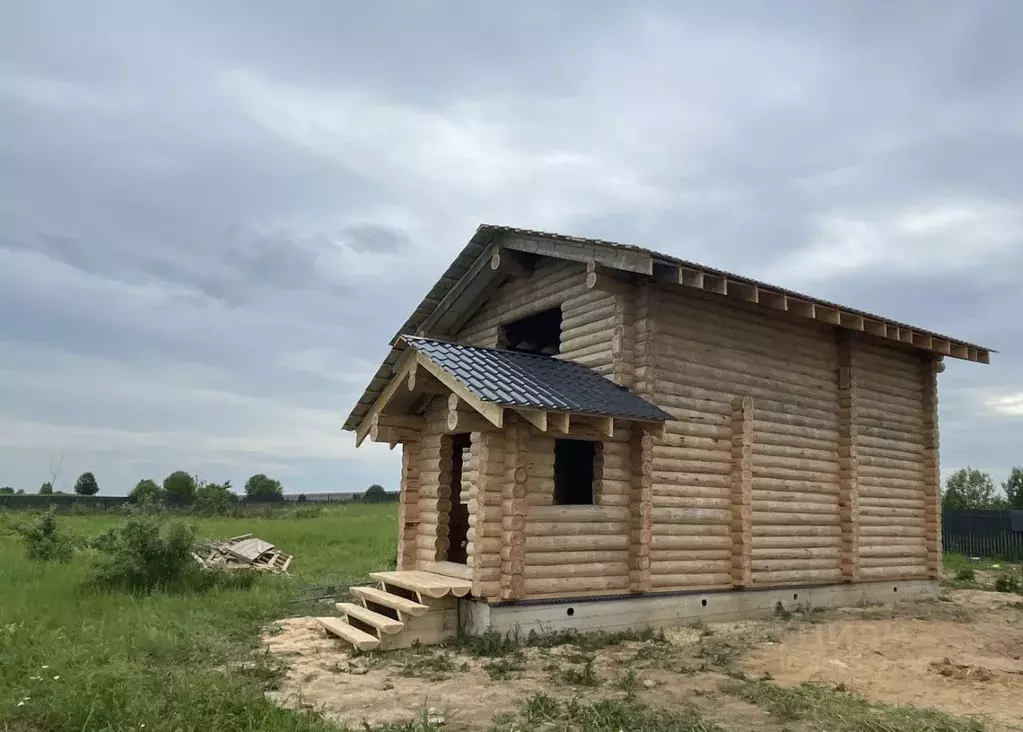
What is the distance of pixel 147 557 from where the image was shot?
12977 mm

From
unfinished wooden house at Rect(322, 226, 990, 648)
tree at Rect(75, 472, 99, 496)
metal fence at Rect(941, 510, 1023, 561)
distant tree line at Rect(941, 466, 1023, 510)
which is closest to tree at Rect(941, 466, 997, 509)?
distant tree line at Rect(941, 466, 1023, 510)

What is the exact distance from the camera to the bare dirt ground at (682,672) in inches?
274

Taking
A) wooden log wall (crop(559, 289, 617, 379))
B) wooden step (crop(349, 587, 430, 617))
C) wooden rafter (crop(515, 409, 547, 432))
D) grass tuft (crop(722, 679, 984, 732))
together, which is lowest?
grass tuft (crop(722, 679, 984, 732))

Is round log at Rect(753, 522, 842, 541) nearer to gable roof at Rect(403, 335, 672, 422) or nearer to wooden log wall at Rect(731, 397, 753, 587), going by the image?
wooden log wall at Rect(731, 397, 753, 587)

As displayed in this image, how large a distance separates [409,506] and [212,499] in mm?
24796

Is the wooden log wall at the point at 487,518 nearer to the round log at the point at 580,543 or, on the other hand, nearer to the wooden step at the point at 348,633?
the round log at the point at 580,543

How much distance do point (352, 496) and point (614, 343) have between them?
37800 millimetres

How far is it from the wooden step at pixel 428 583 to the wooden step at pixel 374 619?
45 centimetres

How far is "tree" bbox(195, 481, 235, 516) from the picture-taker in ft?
109

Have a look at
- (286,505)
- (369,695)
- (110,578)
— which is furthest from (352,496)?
(369,695)

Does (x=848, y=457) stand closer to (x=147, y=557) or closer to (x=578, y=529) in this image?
(x=578, y=529)

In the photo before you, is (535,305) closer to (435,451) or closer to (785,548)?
(435,451)

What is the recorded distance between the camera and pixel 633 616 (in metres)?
10.6

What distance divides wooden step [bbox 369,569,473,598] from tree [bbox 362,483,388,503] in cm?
3664
